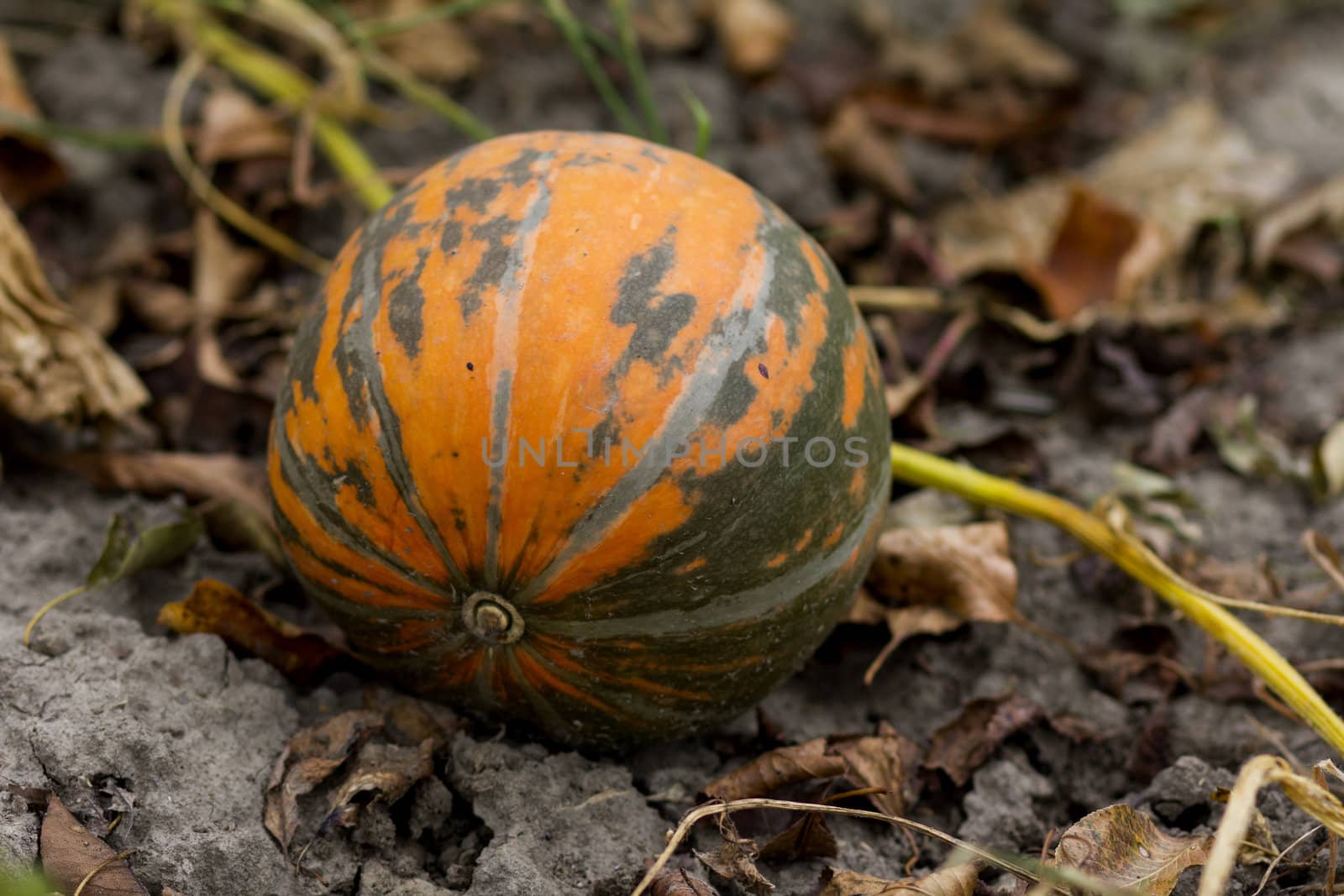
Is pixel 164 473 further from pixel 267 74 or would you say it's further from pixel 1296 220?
pixel 1296 220

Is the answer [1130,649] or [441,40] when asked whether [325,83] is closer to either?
[441,40]

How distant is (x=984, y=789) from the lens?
256 cm

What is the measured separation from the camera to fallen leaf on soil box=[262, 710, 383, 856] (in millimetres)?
2207

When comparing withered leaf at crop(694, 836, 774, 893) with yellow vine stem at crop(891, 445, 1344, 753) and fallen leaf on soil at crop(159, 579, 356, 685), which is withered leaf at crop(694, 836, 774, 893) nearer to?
fallen leaf on soil at crop(159, 579, 356, 685)

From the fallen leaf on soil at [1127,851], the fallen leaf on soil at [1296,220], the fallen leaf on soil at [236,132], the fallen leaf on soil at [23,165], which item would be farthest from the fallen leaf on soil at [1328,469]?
the fallen leaf on soil at [23,165]

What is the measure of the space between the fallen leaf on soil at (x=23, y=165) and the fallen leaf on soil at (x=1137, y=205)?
9.64ft

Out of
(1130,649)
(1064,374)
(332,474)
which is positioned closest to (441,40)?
(1064,374)

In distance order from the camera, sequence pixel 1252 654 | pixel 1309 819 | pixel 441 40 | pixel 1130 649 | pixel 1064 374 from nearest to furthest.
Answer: pixel 1309 819
pixel 1252 654
pixel 1130 649
pixel 1064 374
pixel 441 40

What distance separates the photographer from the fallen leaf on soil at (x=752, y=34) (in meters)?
4.74

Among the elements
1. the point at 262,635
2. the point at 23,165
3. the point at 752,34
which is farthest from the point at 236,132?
the point at 262,635

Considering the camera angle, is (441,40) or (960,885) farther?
(441,40)

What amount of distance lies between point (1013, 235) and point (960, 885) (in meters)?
2.69

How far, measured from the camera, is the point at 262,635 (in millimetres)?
2566

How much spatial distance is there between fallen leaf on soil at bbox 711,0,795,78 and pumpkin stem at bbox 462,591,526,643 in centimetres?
320
